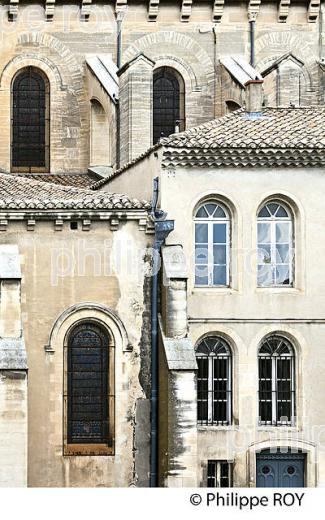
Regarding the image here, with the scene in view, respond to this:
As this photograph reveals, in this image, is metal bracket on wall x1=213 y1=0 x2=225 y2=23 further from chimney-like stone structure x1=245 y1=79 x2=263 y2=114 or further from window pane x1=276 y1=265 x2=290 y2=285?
window pane x1=276 y1=265 x2=290 y2=285

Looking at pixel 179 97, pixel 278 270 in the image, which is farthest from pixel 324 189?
pixel 179 97

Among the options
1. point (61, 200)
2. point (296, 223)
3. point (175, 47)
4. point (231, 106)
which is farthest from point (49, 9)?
point (296, 223)

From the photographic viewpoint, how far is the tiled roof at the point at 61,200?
135 feet

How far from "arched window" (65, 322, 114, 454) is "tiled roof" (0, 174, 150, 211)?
109 inches

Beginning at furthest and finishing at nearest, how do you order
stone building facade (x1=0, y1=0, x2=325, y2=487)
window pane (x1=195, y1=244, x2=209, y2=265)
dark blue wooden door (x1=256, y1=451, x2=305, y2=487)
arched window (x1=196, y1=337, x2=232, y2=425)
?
window pane (x1=195, y1=244, x2=209, y2=265), arched window (x1=196, y1=337, x2=232, y2=425), dark blue wooden door (x1=256, y1=451, x2=305, y2=487), stone building facade (x1=0, y1=0, x2=325, y2=487)

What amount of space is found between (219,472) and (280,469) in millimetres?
1500

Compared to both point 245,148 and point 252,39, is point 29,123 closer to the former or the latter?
point 252,39

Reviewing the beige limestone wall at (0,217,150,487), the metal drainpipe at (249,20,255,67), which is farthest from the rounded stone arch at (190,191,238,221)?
the metal drainpipe at (249,20,255,67)

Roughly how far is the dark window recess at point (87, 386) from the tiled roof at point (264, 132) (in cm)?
495

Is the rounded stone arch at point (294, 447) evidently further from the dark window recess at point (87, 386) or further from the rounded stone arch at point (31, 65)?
the rounded stone arch at point (31, 65)

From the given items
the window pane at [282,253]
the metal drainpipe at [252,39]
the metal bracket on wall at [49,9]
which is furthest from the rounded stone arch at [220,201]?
the metal bracket on wall at [49,9]

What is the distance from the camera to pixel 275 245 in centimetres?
4247

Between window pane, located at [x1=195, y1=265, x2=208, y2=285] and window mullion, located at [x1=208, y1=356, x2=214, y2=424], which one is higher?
window pane, located at [x1=195, y1=265, x2=208, y2=285]

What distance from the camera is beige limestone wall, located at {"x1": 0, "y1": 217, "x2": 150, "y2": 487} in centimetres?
4069
